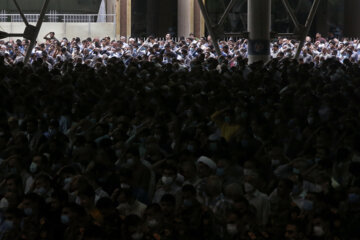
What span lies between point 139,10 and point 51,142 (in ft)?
107

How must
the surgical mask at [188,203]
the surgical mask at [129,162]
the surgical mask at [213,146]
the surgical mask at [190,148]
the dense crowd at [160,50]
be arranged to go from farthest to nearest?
1. the dense crowd at [160,50]
2. the surgical mask at [213,146]
3. the surgical mask at [190,148]
4. the surgical mask at [129,162]
5. the surgical mask at [188,203]

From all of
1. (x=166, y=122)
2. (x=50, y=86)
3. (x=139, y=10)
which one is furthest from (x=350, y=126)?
(x=139, y=10)

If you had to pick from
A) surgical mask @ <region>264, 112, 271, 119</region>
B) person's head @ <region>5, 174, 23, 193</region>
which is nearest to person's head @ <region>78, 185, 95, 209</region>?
person's head @ <region>5, 174, 23, 193</region>

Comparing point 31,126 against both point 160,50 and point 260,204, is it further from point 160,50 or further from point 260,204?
point 160,50

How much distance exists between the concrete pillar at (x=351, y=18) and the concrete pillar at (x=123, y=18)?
12.1m

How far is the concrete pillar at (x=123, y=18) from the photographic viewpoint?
136ft

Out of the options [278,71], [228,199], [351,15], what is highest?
[351,15]

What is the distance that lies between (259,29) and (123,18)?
20354 mm

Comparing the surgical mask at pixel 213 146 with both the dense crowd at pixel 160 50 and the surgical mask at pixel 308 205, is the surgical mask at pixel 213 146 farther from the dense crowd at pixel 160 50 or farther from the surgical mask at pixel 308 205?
→ the dense crowd at pixel 160 50

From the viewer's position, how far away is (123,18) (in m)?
41.6

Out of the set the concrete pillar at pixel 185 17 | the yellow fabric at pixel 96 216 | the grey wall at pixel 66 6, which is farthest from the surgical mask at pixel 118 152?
the grey wall at pixel 66 6

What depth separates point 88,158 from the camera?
984 cm

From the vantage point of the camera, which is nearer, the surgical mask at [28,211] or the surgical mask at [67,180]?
the surgical mask at [28,211]

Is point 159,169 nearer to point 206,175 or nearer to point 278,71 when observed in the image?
point 206,175
